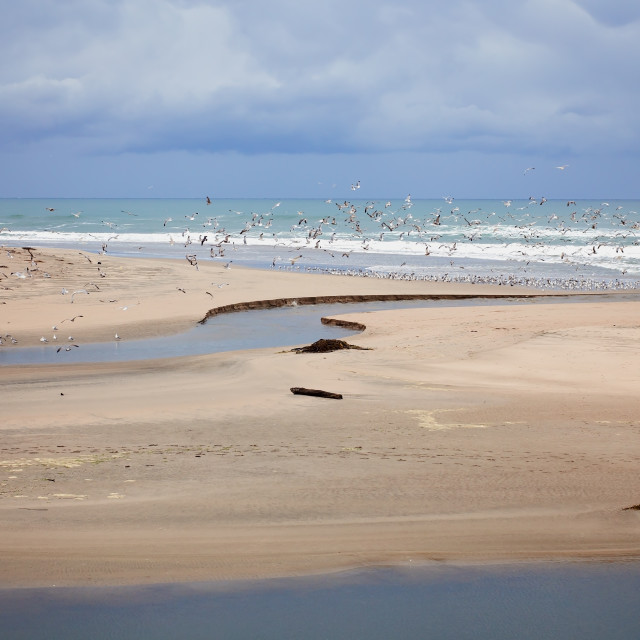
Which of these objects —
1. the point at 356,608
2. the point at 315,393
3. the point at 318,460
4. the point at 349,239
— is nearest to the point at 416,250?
the point at 349,239

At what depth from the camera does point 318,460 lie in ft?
29.0

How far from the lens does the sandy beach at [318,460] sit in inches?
267

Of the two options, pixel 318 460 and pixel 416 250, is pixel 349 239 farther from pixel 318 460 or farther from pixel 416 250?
pixel 318 460

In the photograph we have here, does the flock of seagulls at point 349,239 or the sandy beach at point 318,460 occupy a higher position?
the flock of seagulls at point 349,239

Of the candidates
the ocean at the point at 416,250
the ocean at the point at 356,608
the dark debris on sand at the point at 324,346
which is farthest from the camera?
the ocean at the point at 416,250

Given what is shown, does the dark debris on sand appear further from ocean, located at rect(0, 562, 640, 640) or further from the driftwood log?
ocean, located at rect(0, 562, 640, 640)

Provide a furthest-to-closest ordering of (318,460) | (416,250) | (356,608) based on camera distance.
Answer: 1. (416,250)
2. (318,460)
3. (356,608)

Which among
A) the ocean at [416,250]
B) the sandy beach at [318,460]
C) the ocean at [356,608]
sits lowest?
the ocean at [356,608]

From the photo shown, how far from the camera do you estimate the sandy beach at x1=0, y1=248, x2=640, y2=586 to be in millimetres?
6793

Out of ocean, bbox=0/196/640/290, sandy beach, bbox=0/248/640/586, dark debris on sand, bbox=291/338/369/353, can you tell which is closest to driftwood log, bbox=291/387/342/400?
sandy beach, bbox=0/248/640/586

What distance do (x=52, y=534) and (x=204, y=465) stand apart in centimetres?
207

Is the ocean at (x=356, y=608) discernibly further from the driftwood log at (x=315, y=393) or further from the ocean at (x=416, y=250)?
the ocean at (x=416, y=250)

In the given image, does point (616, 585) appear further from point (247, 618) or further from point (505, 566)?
point (247, 618)

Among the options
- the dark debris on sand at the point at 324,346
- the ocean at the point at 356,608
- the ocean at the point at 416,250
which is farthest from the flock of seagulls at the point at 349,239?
the ocean at the point at 356,608
